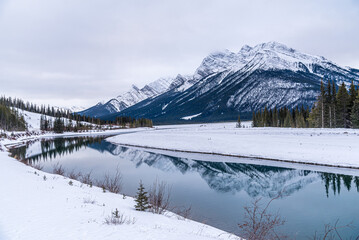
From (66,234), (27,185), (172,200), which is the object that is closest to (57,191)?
(27,185)

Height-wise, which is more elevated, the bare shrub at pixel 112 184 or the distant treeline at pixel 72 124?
the distant treeline at pixel 72 124

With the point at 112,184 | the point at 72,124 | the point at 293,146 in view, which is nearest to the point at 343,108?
the point at 293,146

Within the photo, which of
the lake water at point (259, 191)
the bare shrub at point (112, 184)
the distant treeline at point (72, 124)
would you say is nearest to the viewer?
the lake water at point (259, 191)

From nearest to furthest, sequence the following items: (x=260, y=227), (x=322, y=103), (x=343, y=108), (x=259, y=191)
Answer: (x=260, y=227), (x=259, y=191), (x=343, y=108), (x=322, y=103)

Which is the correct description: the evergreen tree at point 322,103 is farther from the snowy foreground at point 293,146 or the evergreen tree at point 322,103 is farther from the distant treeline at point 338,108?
the snowy foreground at point 293,146

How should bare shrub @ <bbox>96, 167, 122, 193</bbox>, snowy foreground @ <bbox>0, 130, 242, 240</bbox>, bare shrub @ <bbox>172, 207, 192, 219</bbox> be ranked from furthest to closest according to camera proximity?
bare shrub @ <bbox>96, 167, 122, 193</bbox> < bare shrub @ <bbox>172, 207, 192, 219</bbox> < snowy foreground @ <bbox>0, 130, 242, 240</bbox>

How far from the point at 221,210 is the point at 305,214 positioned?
14.1 feet

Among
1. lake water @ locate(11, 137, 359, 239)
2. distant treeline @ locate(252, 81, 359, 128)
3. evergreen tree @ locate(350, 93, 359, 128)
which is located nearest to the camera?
lake water @ locate(11, 137, 359, 239)

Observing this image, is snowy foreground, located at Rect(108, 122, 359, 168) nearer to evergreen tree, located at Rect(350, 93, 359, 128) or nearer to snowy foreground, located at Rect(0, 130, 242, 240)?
evergreen tree, located at Rect(350, 93, 359, 128)

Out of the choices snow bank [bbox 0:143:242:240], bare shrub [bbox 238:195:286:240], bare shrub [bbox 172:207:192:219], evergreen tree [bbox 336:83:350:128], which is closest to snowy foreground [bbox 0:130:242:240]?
snow bank [bbox 0:143:242:240]

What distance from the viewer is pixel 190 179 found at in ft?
65.9

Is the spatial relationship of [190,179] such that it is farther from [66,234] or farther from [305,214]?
[66,234]

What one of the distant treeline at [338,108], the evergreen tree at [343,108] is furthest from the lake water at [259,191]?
the evergreen tree at [343,108]

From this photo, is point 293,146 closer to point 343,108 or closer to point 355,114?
point 355,114
